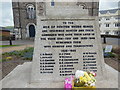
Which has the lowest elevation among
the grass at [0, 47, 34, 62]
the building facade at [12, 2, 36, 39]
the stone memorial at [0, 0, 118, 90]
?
the grass at [0, 47, 34, 62]

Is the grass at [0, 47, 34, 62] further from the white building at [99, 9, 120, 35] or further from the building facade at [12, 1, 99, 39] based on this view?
the white building at [99, 9, 120, 35]

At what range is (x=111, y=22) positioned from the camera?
138 ft

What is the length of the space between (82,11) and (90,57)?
155 centimetres

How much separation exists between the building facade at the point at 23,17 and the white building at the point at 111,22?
32.8m

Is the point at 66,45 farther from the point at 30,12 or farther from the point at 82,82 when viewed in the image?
the point at 30,12

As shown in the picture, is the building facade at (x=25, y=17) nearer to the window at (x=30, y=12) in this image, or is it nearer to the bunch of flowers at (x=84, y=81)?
the window at (x=30, y=12)

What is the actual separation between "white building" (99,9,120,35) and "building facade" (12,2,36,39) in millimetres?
32789

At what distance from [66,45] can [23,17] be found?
2309cm

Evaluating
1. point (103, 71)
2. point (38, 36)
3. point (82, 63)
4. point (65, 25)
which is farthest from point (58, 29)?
point (103, 71)

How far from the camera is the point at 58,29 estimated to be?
10.7 feet

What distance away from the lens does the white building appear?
40862mm

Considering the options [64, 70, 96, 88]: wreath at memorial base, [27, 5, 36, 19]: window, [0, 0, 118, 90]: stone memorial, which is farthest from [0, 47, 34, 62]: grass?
[27, 5, 36, 19]: window

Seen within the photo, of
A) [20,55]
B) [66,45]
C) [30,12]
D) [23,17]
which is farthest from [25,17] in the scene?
[66,45]

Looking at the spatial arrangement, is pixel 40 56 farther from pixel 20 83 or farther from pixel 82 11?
pixel 82 11
